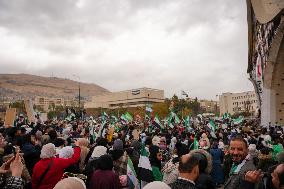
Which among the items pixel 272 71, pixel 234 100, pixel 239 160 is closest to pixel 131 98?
pixel 234 100

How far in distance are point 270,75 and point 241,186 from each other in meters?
32.5

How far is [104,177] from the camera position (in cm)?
581

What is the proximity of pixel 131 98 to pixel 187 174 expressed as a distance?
15043 cm

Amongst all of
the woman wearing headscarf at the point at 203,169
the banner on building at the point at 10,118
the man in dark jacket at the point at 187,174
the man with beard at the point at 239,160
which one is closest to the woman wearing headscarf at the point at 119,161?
the woman wearing headscarf at the point at 203,169

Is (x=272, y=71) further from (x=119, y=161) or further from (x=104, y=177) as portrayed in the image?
(x=104, y=177)

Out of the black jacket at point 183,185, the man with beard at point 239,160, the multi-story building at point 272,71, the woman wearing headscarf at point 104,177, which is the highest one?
the multi-story building at point 272,71

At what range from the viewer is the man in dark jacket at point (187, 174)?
155 inches

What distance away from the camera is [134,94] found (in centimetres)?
15362

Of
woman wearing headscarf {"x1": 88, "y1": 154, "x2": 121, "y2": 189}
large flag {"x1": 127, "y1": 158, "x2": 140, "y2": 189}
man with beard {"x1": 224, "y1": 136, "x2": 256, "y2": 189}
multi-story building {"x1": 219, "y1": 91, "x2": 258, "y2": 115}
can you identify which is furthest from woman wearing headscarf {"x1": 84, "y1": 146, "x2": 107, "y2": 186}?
multi-story building {"x1": 219, "y1": 91, "x2": 258, "y2": 115}

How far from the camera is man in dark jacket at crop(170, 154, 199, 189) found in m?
3.94

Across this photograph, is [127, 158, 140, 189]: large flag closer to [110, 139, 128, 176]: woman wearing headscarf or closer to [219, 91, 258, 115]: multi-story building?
[110, 139, 128, 176]: woman wearing headscarf

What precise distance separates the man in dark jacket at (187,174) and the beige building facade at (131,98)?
141 metres

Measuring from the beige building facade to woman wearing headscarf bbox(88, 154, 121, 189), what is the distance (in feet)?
458

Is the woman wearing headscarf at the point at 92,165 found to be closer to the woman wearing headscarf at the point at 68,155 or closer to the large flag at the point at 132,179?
the woman wearing headscarf at the point at 68,155
